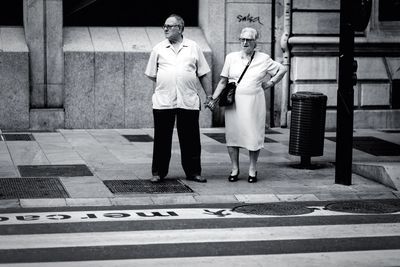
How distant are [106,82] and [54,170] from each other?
499 cm

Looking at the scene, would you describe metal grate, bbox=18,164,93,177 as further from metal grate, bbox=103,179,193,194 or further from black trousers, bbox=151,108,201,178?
black trousers, bbox=151,108,201,178

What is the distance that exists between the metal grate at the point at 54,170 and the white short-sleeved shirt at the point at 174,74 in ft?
4.67

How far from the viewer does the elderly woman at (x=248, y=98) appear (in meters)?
11.0

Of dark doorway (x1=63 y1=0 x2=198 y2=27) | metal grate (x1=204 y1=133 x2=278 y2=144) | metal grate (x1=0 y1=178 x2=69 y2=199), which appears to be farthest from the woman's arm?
dark doorway (x1=63 y1=0 x2=198 y2=27)

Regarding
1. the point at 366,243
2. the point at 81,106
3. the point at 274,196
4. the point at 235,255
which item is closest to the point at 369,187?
the point at 274,196

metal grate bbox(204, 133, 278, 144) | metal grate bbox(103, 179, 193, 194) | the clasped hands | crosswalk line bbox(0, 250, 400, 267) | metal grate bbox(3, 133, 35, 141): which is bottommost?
metal grate bbox(204, 133, 278, 144)

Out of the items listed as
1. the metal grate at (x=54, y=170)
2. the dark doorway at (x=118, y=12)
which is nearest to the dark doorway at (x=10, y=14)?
the dark doorway at (x=118, y=12)

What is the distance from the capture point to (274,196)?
10.2 m

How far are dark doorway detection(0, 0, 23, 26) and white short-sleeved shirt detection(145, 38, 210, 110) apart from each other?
6468 millimetres

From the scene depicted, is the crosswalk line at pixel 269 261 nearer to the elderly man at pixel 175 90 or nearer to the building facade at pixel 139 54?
the elderly man at pixel 175 90

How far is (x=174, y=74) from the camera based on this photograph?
10773 mm

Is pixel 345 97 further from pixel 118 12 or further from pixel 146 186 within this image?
pixel 118 12

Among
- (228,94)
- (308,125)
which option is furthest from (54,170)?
(308,125)

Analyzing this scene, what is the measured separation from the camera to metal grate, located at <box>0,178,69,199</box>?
995 centimetres
